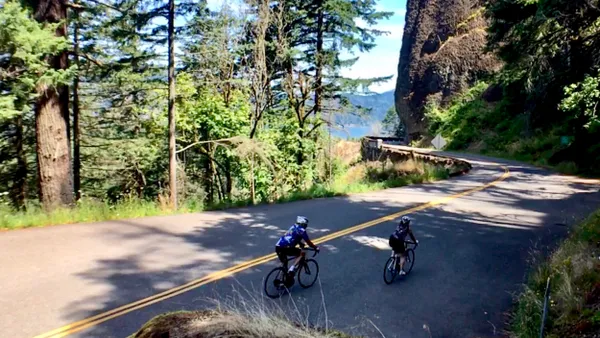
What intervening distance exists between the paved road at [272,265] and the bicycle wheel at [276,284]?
196 millimetres

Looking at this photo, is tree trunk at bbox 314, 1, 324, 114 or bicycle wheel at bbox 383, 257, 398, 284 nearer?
bicycle wheel at bbox 383, 257, 398, 284

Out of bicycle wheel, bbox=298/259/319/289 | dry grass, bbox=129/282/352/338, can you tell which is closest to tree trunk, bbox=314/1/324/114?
bicycle wheel, bbox=298/259/319/289

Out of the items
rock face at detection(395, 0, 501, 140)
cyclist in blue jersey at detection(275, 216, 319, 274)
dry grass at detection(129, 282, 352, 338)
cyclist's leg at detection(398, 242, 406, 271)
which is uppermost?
rock face at detection(395, 0, 501, 140)

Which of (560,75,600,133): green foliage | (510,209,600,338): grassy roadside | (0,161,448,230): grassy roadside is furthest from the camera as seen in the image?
(560,75,600,133): green foliage

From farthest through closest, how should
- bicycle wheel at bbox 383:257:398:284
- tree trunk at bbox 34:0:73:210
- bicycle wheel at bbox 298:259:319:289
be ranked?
tree trunk at bbox 34:0:73:210 → bicycle wheel at bbox 383:257:398:284 → bicycle wheel at bbox 298:259:319:289

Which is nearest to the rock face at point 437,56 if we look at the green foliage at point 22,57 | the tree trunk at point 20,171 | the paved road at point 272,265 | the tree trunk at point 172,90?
the paved road at point 272,265

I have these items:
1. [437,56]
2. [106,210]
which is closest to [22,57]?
[106,210]

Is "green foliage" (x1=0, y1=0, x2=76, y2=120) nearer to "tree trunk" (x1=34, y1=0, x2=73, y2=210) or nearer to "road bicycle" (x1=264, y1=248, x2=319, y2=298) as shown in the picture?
"tree trunk" (x1=34, y1=0, x2=73, y2=210)

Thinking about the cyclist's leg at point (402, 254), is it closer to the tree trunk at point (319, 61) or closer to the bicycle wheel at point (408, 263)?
the bicycle wheel at point (408, 263)

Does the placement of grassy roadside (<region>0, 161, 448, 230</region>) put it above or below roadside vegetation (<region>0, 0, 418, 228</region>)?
below

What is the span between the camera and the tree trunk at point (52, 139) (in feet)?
36.1

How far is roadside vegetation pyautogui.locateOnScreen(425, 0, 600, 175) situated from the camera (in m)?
13.0

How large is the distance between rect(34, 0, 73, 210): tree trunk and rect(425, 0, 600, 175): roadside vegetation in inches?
578

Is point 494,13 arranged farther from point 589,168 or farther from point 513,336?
point 513,336
